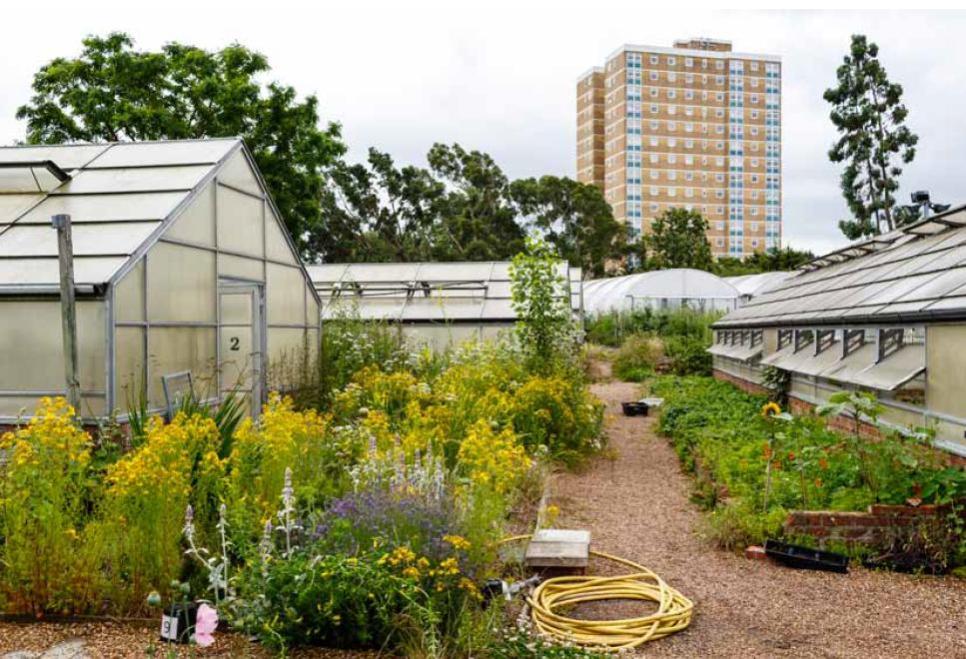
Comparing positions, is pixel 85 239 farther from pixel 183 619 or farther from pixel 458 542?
pixel 458 542

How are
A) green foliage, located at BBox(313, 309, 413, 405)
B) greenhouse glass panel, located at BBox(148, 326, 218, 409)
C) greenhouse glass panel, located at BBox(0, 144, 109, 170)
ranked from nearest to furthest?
greenhouse glass panel, located at BBox(148, 326, 218, 409) < greenhouse glass panel, located at BBox(0, 144, 109, 170) < green foliage, located at BBox(313, 309, 413, 405)

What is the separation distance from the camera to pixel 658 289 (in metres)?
28.4

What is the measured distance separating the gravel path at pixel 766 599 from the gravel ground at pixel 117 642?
1.98 m

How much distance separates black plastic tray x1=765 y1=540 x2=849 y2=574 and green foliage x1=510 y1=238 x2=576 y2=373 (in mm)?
5417

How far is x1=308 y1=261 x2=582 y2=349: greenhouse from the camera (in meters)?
16.0

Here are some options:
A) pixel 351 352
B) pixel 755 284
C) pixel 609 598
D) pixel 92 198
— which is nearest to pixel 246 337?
pixel 351 352

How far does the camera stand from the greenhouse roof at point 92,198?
7.75m

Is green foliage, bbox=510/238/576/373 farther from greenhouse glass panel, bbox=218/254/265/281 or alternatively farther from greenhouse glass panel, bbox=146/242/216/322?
greenhouse glass panel, bbox=146/242/216/322

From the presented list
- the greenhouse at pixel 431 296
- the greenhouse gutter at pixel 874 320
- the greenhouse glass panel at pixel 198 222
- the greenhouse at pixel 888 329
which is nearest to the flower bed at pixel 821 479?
the greenhouse at pixel 888 329

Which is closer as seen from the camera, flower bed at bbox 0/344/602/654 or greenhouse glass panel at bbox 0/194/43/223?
flower bed at bbox 0/344/602/654

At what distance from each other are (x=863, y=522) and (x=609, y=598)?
2.10 m

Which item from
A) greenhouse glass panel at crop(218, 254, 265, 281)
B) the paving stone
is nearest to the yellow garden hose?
the paving stone

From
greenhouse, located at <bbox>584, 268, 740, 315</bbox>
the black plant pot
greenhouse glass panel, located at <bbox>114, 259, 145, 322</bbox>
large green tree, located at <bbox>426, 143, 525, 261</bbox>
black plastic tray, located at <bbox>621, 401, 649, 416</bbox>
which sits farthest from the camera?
large green tree, located at <bbox>426, 143, 525, 261</bbox>

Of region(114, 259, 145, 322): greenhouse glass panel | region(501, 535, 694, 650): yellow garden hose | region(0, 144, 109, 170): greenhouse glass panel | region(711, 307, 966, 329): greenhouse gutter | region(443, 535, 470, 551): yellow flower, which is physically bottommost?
region(501, 535, 694, 650): yellow garden hose
